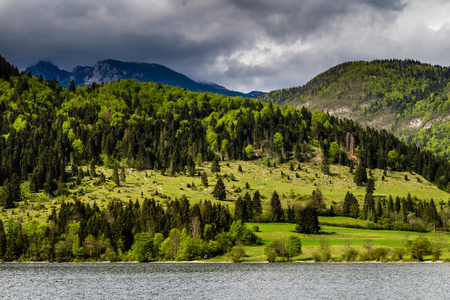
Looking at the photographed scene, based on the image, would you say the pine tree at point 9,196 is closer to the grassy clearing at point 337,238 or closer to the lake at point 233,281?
the lake at point 233,281

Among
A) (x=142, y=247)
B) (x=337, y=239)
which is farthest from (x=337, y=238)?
(x=142, y=247)

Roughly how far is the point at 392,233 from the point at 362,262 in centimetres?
4605

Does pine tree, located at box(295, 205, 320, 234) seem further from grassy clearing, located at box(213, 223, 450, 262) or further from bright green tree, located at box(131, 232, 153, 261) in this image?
bright green tree, located at box(131, 232, 153, 261)

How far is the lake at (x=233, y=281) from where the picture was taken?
74.5 meters

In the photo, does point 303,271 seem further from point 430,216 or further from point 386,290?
point 430,216

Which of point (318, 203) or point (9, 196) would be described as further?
point (9, 196)

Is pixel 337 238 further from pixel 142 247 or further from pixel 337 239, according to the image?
pixel 142 247

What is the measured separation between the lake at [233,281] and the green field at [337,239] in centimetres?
1073

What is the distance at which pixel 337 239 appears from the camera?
148250 mm

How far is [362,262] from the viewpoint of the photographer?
124 metres

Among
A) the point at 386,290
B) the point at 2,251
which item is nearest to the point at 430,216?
the point at 386,290

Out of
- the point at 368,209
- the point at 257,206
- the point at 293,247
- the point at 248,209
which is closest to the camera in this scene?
the point at 293,247

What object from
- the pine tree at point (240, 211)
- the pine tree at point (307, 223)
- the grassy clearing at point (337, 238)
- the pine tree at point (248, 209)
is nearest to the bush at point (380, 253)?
the grassy clearing at point (337, 238)

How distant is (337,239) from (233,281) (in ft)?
223
